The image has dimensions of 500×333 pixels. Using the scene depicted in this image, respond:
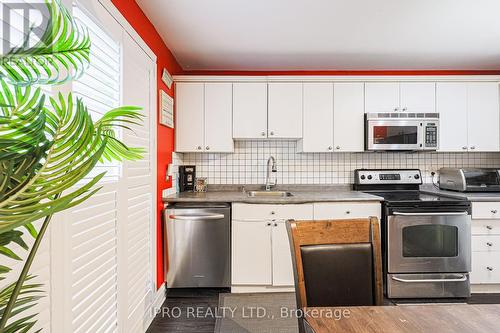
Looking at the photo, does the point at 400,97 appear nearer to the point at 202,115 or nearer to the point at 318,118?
→ the point at 318,118

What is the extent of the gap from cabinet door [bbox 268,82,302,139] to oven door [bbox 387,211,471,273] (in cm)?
133

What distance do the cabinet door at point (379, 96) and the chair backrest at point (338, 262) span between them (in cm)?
229

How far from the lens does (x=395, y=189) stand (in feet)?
11.7

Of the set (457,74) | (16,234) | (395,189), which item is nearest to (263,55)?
(395,189)

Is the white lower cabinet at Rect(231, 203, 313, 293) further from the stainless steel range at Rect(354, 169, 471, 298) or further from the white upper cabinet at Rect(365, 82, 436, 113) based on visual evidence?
the white upper cabinet at Rect(365, 82, 436, 113)

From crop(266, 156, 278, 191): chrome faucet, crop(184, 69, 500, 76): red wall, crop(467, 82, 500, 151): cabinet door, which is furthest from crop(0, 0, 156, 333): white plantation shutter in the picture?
crop(467, 82, 500, 151): cabinet door

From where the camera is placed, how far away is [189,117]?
329 cm

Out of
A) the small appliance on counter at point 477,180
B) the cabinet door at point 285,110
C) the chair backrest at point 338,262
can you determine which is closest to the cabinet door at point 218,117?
the cabinet door at point 285,110

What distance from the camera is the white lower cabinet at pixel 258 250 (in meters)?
2.92

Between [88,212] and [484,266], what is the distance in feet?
11.4

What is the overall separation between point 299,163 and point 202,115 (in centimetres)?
127

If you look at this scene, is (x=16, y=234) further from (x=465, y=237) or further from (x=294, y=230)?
(x=465, y=237)

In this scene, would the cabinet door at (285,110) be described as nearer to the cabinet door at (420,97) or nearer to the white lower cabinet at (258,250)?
the white lower cabinet at (258,250)

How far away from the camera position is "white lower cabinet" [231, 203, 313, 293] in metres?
2.92
